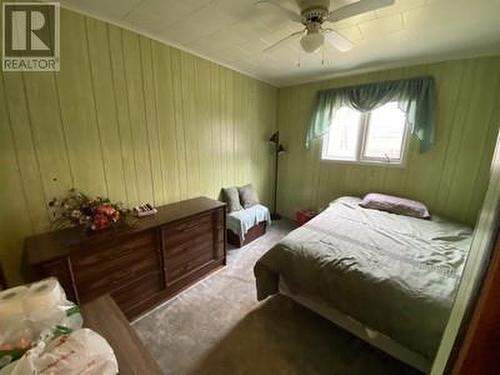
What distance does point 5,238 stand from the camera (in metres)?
1.45

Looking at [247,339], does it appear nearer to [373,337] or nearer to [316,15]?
[373,337]

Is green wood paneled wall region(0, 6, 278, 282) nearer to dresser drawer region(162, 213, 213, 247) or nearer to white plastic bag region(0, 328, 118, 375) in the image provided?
dresser drawer region(162, 213, 213, 247)

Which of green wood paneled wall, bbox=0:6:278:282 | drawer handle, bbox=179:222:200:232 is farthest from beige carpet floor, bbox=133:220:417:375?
green wood paneled wall, bbox=0:6:278:282

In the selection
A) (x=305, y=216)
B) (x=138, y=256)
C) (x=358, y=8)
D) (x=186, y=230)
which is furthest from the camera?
(x=305, y=216)

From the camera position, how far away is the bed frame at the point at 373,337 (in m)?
1.22

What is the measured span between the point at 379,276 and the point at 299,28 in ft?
6.78

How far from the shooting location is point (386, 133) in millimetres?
2867

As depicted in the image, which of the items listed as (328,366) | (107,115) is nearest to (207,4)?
(107,115)

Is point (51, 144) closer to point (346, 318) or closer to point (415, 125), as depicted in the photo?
point (346, 318)

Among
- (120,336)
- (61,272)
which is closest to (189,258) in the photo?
(61,272)

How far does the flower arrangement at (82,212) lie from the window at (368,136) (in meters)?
3.01

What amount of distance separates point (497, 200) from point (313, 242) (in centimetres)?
138

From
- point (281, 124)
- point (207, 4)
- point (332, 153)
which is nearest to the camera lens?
point (207, 4)
